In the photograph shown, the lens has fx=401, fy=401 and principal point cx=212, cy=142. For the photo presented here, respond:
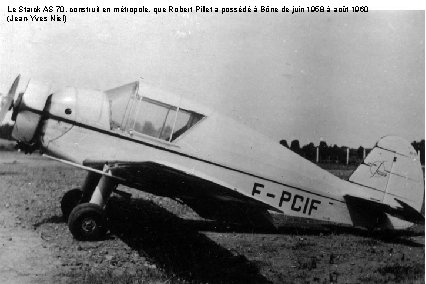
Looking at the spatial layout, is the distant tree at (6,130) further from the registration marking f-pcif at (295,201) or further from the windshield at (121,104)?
the registration marking f-pcif at (295,201)

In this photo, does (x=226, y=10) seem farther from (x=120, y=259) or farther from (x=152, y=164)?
(x=120, y=259)

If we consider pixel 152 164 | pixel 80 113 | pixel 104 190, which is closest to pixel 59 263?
pixel 104 190

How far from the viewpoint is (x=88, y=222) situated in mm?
5297

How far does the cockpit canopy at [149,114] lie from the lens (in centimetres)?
563

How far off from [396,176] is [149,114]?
4.26 metres

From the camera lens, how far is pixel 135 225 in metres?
6.54

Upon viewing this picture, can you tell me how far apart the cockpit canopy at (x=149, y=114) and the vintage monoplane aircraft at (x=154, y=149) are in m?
0.01

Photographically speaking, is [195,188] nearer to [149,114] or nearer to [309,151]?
[149,114]

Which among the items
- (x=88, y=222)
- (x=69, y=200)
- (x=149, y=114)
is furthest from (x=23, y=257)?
(x=149, y=114)

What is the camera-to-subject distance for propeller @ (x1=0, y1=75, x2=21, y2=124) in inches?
209

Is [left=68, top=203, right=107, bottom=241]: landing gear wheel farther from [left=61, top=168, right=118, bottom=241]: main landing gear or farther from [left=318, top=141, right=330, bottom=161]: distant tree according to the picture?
[left=318, top=141, right=330, bottom=161]: distant tree

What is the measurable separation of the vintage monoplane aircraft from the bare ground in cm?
46

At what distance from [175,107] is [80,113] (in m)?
1.31

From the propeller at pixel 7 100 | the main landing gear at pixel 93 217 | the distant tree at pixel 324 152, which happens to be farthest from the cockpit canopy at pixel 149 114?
the distant tree at pixel 324 152
